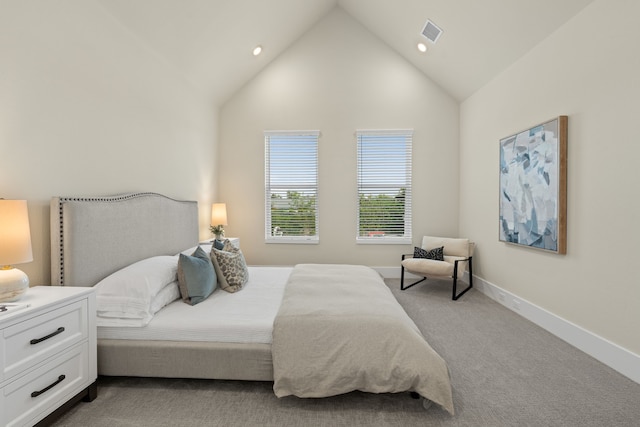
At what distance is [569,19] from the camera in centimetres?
278

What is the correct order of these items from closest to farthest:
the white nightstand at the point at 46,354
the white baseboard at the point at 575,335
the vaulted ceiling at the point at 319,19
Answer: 1. the white nightstand at the point at 46,354
2. the white baseboard at the point at 575,335
3. the vaulted ceiling at the point at 319,19

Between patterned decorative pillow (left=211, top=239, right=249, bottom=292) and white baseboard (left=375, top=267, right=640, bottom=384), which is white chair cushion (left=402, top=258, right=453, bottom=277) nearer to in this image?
white baseboard (left=375, top=267, right=640, bottom=384)

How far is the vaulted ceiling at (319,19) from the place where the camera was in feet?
9.59

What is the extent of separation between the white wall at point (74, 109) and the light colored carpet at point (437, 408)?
1075mm

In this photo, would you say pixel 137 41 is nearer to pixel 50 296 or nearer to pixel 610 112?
pixel 50 296

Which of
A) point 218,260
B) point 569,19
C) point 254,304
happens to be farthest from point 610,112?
point 218,260

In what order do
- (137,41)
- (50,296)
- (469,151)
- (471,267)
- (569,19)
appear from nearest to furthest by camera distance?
(50,296) → (569,19) → (137,41) → (471,267) → (469,151)

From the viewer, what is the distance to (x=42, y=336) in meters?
1.60

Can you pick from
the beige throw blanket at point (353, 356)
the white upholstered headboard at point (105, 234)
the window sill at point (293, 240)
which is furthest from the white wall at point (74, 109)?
the window sill at point (293, 240)

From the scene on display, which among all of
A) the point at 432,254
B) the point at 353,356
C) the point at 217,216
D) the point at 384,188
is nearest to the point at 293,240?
the point at 217,216

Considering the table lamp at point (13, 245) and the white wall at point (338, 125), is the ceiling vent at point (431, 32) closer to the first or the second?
the white wall at point (338, 125)

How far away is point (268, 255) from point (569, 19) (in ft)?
15.2

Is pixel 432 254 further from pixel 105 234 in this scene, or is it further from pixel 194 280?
pixel 105 234

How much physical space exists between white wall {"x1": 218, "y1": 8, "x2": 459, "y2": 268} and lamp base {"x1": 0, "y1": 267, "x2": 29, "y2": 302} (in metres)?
3.52
